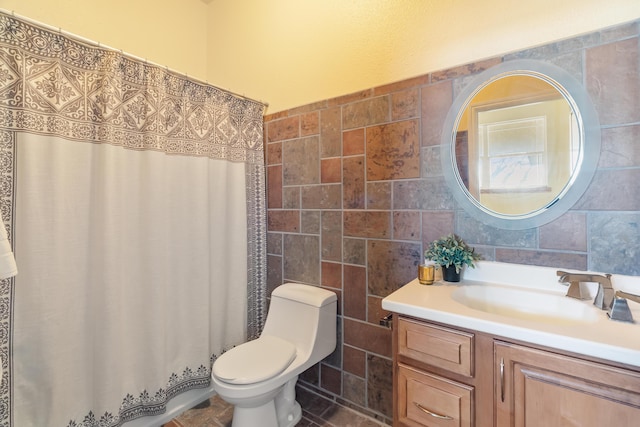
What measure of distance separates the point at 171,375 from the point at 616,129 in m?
2.32

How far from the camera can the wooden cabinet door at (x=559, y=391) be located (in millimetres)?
694

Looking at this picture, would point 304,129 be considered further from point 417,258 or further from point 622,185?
point 622,185

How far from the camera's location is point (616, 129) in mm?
1049

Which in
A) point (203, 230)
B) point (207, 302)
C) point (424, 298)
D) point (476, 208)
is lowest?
point (207, 302)

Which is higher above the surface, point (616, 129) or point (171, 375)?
point (616, 129)

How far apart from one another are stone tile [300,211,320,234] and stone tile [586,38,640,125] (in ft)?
4.44

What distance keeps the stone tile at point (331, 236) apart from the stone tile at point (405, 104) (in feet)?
2.07

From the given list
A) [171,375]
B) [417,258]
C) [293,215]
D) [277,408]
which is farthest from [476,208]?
[171,375]

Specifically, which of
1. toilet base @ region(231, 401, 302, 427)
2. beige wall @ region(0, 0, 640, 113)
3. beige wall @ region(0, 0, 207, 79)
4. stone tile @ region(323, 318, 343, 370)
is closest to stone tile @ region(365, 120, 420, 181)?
beige wall @ region(0, 0, 640, 113)

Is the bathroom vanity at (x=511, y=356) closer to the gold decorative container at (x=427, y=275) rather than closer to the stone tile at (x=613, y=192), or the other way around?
the gold decorative container at (x=427, y=275)

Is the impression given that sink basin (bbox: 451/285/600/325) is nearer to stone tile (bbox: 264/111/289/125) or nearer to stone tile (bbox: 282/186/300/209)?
stone tile (bbox: 282/186/300/209)

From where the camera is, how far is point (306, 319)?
1627 millimetres

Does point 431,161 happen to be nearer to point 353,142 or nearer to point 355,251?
point 353,142

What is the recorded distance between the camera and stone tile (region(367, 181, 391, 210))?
60.1 inches
